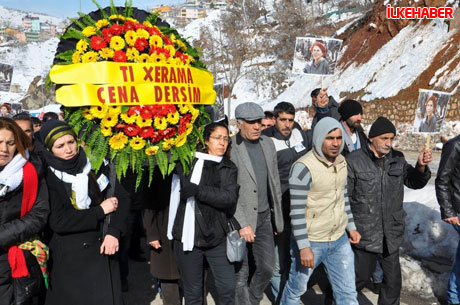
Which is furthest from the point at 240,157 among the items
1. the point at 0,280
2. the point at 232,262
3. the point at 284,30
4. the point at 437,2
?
the point at 284,30

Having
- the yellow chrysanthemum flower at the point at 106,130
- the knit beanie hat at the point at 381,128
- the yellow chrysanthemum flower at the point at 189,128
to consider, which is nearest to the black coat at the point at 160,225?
the yellow chrysanthemum flower at the point at 189,128

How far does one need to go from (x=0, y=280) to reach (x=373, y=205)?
2983mm

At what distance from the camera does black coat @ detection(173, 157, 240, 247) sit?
318 centimetres

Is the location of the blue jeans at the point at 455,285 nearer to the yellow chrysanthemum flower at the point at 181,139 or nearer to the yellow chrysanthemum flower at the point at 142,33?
the yellow chrysanthemum flower at the point at 181,139

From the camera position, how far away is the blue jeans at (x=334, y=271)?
328 cm

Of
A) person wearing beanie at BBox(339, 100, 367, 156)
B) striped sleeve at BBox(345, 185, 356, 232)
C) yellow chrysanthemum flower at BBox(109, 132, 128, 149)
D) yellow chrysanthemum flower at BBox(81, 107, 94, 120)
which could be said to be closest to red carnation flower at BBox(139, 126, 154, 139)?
yellow chrysanthemum flower at BBox(109, 132, 128, 149)

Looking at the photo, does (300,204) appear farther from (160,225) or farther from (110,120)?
(110,120)

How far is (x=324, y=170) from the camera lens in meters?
3.27

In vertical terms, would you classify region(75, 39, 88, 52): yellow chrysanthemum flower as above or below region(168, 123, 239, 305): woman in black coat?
above

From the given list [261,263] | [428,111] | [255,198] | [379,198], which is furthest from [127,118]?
[428,111]

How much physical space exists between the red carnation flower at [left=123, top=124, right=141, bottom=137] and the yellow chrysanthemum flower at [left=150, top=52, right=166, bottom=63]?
0.49 metres

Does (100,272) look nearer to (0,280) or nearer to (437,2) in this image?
(0,280)

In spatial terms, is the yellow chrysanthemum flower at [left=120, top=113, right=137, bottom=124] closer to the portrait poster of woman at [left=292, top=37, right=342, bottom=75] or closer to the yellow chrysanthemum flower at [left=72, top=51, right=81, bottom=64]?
the yellow chrysanthemum flower at [left=72, top=51, right=81, bottom=64]

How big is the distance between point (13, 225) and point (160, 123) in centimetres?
118
